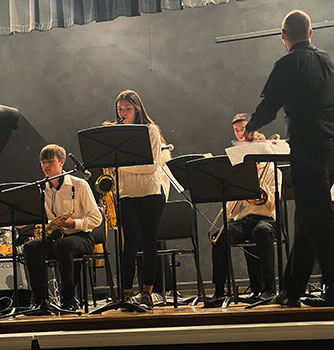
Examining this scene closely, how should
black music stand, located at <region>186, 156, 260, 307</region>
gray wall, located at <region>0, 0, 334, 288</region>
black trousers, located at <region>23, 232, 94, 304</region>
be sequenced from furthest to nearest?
gray wall, located at <region>0, 0, 334, 288</region>
black trousers, located at <region>23, 232, 94, 304</region>
black music stand, located at <region>186, 156, 260, 307</region>

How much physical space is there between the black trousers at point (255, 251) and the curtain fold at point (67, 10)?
9.73ft

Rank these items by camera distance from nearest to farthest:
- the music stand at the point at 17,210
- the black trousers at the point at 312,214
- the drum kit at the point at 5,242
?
the black trousers at the point at 312,214
the music stand at the point at 17,210
the drum kit at the point at 5,242

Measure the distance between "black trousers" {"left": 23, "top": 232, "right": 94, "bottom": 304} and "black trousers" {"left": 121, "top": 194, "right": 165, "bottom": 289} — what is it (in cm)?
55

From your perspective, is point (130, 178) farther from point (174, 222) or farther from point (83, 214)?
point (174, 222)

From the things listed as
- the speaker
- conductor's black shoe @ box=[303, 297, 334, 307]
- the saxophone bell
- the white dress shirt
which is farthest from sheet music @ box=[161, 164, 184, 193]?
the speaker

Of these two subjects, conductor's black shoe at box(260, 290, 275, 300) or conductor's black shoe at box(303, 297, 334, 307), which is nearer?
conductor's black shoe at box(303, 297, 334, 307)

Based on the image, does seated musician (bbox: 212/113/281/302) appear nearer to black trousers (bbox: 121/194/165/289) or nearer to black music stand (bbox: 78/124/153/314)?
black trousers (bbox: 121/194/165/289)

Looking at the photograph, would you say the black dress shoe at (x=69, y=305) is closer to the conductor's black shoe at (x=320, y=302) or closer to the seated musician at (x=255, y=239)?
the seated musician at (x=255, y=239)

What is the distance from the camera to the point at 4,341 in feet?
12.3

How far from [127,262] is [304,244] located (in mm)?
1448

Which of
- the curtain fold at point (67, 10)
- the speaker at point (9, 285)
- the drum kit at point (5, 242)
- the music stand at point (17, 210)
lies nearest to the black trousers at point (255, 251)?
the music stand at point (17, 210)

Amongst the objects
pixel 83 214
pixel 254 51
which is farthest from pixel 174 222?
pixel 254 51

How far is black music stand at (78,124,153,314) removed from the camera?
4.11 metres

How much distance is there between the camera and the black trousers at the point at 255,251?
4.89 metres
